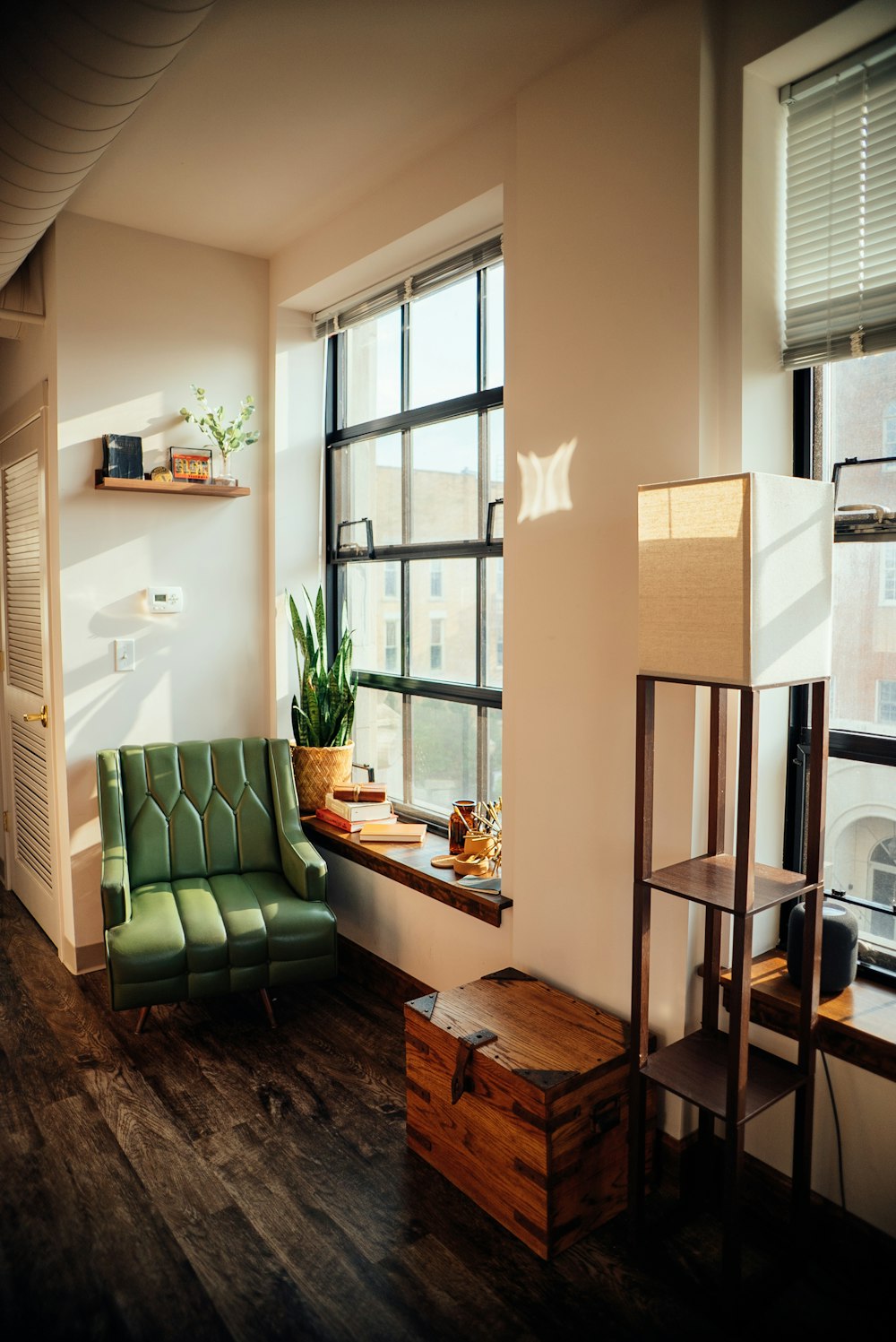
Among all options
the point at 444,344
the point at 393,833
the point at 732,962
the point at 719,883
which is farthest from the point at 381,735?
the point at 732,962

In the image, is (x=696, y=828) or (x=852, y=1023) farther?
(x=696, y=828)

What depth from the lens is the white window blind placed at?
187cm

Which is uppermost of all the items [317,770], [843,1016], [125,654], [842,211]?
[842,211]

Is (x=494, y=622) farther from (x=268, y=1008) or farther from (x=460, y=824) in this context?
(x=268, y=1008)

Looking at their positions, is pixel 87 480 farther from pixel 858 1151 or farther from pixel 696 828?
pixel 858 1151

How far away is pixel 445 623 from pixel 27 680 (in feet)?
6.14

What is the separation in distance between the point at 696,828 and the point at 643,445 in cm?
90

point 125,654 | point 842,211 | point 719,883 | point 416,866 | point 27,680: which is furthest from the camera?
point 27,680

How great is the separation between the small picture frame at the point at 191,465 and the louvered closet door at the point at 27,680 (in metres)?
0.51

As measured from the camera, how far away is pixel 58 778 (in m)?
3.43

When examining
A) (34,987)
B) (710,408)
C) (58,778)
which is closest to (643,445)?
(710,408)

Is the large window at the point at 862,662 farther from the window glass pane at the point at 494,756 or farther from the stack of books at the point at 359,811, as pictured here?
the stack of books at the point at 359,811

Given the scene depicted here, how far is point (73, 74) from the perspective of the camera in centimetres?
159

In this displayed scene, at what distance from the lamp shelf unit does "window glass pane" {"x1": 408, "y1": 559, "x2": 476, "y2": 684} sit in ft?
3.95
